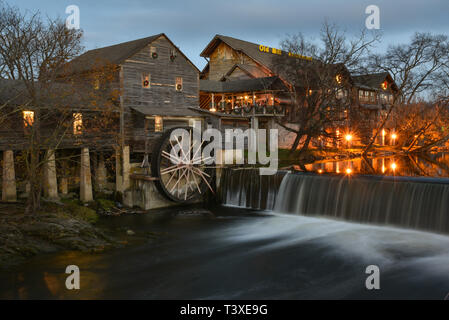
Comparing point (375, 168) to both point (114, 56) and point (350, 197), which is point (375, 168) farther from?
point (114, 56)

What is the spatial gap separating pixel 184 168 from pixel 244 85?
14760 mm

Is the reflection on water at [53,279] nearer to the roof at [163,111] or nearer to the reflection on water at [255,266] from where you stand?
the reflection on water at [255,266]

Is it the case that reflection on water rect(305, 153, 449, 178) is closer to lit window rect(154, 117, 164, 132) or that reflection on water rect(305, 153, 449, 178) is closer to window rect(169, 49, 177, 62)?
lit window rect(154, 117, 164, 132)

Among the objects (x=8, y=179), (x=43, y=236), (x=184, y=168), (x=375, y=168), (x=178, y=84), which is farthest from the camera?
(x=375, y=168)

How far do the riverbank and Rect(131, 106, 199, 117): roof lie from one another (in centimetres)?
823

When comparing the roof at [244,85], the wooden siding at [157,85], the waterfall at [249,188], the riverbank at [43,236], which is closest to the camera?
the riverbank at [43,236]

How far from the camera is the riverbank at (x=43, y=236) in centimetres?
1201

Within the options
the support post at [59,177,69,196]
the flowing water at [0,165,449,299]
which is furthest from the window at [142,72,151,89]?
the flowing water at [0,165,449,299]

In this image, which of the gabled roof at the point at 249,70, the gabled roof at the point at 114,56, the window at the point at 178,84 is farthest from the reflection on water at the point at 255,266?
the gabled roof at the point at 249,70

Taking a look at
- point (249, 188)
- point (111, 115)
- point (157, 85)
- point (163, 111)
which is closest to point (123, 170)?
point (111, 115)

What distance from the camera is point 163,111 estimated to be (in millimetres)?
22812

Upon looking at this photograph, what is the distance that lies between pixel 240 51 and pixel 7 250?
101 ft

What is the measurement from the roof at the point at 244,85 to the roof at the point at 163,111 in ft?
28.8
